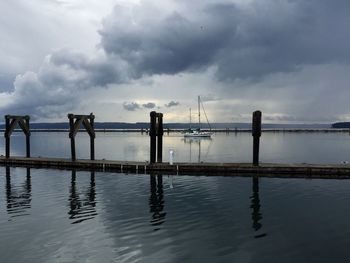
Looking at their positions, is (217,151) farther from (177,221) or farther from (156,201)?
(177,221)

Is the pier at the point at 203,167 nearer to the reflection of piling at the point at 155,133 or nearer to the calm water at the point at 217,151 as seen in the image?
the reflection of piling at the point at 155,133

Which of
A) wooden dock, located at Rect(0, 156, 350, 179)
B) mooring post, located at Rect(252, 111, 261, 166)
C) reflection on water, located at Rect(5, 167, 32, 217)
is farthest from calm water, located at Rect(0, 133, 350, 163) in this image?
reflection on water, located at Rect(5, 167, 32, 217)

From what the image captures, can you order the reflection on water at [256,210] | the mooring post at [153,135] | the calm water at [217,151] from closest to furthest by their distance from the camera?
1. the reflection on water at [256,210]
2. the mooring post at [153,135]
3. the calm water at [217,151]

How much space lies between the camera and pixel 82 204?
74.2ft

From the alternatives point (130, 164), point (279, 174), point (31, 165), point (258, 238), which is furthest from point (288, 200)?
point (31, 165)

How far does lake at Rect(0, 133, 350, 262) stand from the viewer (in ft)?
45.3

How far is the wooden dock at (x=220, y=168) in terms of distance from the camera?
108 feet

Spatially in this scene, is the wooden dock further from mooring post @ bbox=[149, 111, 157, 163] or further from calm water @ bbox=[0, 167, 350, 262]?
calm water @ bbox=[0, 167, 350, 262]

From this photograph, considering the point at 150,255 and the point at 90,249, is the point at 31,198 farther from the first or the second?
the point at 150,255

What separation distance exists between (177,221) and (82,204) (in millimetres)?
7163

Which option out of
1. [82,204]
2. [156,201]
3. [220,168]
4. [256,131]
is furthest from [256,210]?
[256,131]

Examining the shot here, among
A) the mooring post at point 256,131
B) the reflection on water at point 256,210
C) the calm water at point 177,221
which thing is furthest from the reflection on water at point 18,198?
the mooring post at point 256,131

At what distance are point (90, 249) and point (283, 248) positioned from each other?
7250 mm

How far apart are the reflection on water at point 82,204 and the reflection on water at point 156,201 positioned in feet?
10.7
